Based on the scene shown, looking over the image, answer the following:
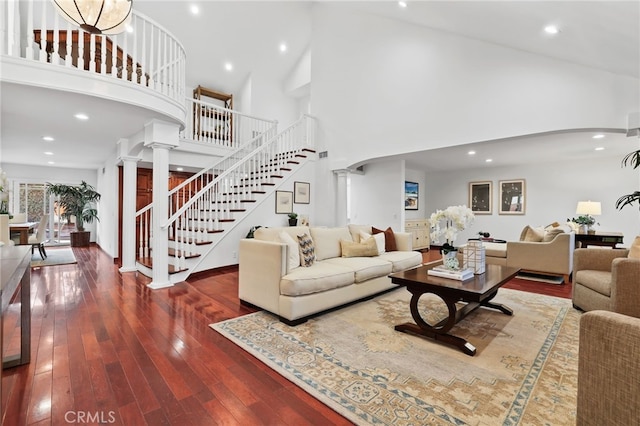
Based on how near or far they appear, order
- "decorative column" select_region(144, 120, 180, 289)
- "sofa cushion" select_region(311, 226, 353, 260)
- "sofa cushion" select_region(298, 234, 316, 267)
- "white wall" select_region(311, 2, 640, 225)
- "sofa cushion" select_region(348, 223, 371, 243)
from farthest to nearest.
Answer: "sofa cushion" select_region(348, 223, 371, 243)
"decorative column" select_region(144, 120, 180, 289)
"sofa cushion" select_region(311, 226, 353, 260)
"white wall" select_region(311, 2, 640, 225)
"sofa cushion" select_region(298, 234, 316, 267)

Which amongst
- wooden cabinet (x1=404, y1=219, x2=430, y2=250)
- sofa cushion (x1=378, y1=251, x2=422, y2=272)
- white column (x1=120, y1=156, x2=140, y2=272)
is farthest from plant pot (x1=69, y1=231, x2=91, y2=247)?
wooden cabinet (x1=404, y1=219, x2=430, y2=250)

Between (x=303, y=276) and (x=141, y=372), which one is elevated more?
(x=303, y=276)

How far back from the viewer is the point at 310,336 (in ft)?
8.73

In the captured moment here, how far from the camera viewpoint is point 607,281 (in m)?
2.87

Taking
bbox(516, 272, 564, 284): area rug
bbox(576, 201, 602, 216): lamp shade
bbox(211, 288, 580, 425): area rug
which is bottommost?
bbox(211, 288, 580, 425): area rug

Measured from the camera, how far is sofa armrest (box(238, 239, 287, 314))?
117 inches

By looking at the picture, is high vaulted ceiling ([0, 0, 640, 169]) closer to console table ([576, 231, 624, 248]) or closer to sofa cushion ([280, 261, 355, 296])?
console table ([576, 231, 624, 248])

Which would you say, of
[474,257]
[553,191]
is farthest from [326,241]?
[553,191]

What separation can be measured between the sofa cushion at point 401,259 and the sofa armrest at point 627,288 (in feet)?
6.98

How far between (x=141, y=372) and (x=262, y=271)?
53.2 inches

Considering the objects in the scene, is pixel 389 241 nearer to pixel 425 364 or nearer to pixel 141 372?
pixel 425 364

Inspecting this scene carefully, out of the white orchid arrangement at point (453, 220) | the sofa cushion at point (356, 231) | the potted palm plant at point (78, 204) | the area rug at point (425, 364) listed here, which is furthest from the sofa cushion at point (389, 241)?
the potted palm plant at point (78, 204)

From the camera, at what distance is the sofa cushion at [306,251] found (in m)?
3.46

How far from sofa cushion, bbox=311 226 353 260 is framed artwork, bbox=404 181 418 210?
178 inches
